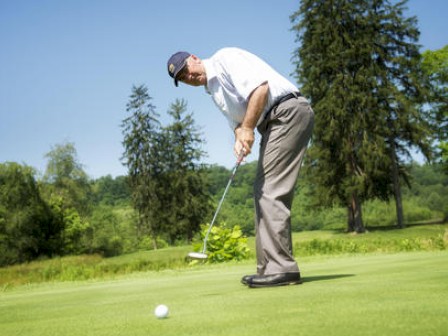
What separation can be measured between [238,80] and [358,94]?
2915 cm

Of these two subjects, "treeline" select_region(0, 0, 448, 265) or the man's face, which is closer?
the man's face

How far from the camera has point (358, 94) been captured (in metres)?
31.8

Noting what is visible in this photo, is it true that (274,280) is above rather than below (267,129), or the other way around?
below

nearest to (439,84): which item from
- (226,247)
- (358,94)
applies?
(358,94)

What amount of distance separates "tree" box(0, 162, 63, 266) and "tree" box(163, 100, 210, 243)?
9.05 metres

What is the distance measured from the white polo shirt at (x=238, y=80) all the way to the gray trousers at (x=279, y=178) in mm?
155

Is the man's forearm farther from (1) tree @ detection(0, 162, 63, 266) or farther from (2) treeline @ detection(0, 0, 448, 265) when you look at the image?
(1) tree @ detection(0, 162, 63, 266)

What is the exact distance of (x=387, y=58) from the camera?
Answer: 109 ft

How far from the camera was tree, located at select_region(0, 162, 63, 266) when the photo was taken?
123 ft

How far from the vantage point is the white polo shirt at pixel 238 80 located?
158 inches

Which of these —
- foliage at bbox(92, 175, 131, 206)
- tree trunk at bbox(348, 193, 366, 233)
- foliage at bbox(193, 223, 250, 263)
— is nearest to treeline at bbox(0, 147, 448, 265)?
tree trunk at bbox(348, 193, 366, 233)

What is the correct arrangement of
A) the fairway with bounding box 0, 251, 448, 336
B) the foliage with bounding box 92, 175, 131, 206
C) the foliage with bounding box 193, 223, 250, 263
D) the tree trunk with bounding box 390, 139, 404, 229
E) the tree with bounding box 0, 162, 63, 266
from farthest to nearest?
the foliage with bounding box 92, 175, 131, 206
the tree with bounding box 0, 162, 63, 266
the tree trunk with bounding box 390, 139, 404, 229
the foliage with bounding box 193, 223, 250, 263
the fairway with bounding box 0, 251, 448, 336

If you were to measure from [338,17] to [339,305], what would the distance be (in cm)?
3211

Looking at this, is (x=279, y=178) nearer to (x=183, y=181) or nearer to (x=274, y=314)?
(x=274, y=314)
